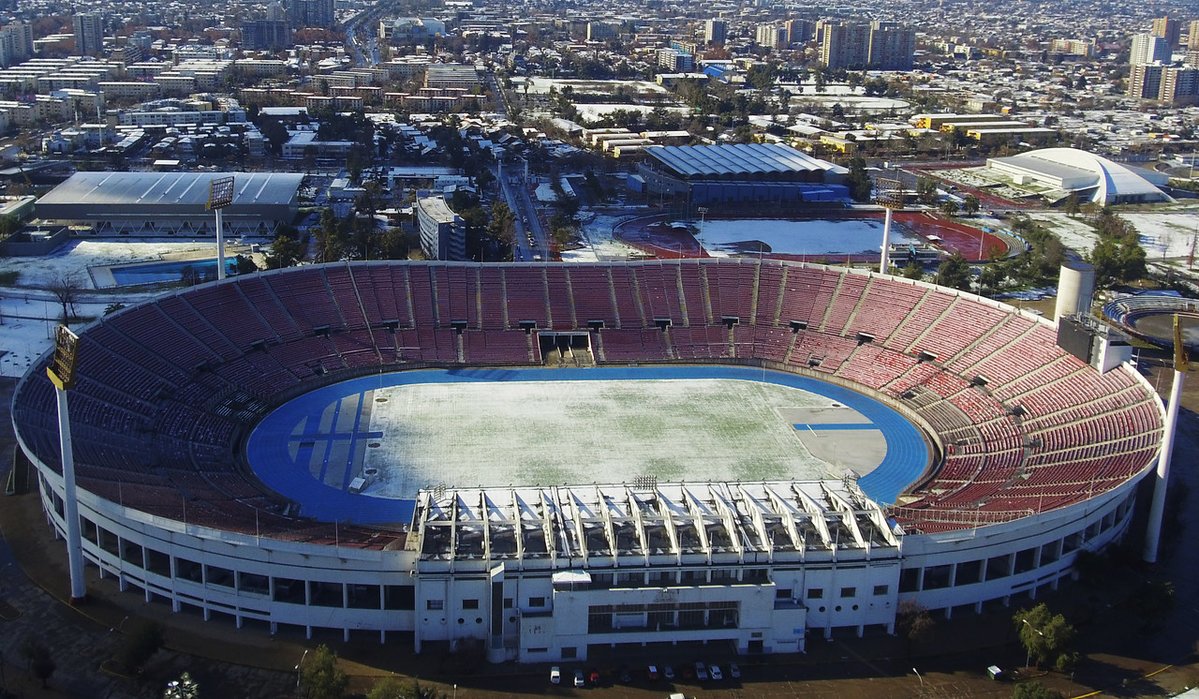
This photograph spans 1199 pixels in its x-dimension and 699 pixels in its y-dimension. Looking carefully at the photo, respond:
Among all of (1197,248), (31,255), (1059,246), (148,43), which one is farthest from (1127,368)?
(148,43)

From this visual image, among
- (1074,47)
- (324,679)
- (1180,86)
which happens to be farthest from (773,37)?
(324,679)

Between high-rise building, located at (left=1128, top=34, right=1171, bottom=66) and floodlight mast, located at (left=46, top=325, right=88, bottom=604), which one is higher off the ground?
high-rise building, located at (left=1128, top=34, right=1171, bottom=66)

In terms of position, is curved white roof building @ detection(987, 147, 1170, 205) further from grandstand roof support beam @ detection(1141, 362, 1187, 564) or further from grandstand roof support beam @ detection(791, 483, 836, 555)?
grandstand roof support beam @ detection(791, 483, 836, 555)

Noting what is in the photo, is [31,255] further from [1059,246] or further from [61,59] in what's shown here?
[61,59]

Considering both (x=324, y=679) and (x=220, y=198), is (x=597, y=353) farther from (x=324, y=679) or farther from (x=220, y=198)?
(x=324, y=679)

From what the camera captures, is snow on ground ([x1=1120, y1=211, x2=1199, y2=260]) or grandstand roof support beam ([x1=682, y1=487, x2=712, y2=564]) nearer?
grandstand roof support beam ([x1=682, y1=487, x2=712, y2=564])

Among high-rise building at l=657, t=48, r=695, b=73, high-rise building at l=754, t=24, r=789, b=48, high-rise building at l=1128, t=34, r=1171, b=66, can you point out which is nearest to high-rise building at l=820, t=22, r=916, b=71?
high-rise building at l=754, t=24, r=789, b=48
